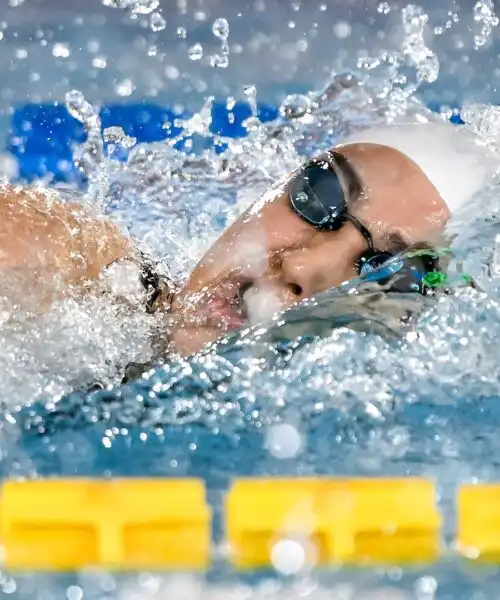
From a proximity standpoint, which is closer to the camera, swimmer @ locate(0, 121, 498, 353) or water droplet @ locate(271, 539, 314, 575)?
water droplet @ locate(271, 539, 314, 575)

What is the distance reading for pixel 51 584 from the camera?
0.63 metres

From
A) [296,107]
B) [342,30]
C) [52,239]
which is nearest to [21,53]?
[296,107]

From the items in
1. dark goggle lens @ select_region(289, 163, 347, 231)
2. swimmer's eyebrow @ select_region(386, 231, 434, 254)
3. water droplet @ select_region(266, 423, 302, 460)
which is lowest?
water droplet @ select_region(266, 423, 302, 460)

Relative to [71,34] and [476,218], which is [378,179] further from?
[71,34]

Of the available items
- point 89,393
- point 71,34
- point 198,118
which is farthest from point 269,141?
point 89,393

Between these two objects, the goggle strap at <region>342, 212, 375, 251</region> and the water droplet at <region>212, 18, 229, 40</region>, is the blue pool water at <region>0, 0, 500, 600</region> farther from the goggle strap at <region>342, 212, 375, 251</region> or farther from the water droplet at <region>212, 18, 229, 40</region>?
the water droplet at <region>212, 18, 229, 40</region>

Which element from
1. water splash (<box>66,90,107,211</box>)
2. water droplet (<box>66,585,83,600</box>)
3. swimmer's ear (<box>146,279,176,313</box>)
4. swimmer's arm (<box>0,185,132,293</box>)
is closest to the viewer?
water droplet (<box>66,585,83,600</box>)

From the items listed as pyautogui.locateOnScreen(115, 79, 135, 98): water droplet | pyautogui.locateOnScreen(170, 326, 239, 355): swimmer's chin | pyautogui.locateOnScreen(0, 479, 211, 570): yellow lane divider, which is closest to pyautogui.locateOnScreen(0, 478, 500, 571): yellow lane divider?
pyautogui.locateOnScreen(0, 479, 211, 570): yellow lane divider

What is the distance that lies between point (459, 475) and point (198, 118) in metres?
1.31

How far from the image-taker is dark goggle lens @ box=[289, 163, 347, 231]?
116 centimetres

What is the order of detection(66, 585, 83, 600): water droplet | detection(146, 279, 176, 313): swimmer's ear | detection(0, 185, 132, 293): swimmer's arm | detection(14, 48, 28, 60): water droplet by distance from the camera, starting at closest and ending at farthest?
detection(66, 585, 83, 600): water droplet, detection(0, 185, 132, 293): swimmer's arm, detection(146, 279, 176, 313): swimmer's ear, detection(14, 48, 28, 60): water droplet

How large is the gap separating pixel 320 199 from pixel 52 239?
14.1 inches

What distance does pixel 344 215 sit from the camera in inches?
45.8

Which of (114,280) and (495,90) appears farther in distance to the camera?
(495,90)
